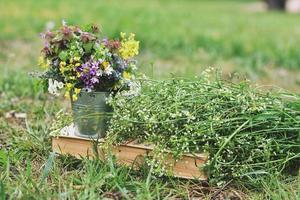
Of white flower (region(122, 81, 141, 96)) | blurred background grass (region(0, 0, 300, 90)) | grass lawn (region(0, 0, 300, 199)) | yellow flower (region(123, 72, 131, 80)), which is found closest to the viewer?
grass lawn (region(0, 0, 300, 199))

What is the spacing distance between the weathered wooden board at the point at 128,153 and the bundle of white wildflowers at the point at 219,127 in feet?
0.15

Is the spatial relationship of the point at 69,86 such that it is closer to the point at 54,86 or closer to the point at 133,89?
the point at 54,86

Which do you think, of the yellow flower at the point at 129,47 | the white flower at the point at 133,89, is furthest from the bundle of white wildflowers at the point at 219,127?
the yellow flower at the point at 129,47

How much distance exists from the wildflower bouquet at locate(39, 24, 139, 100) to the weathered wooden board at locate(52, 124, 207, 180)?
0.25 meters

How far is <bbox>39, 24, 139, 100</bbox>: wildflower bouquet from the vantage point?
3.18 metres

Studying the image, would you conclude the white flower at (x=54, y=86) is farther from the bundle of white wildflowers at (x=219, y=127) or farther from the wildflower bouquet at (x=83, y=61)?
the bundle of white wildflowers at (x=219, y=127)

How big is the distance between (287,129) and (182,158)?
1.79ft

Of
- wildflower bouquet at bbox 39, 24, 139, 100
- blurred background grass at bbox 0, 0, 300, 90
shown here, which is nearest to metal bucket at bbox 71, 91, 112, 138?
wildflower bouquet at bbox 39, 24, 139, 100

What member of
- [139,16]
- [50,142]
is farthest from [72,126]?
[139,16]

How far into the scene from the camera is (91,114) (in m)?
3.23

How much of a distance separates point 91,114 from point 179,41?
15.7 feet

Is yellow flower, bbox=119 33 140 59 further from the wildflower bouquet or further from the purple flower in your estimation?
the purple flower

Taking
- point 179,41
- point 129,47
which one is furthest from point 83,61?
point 179,41

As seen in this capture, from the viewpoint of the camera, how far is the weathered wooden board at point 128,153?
119 inches
